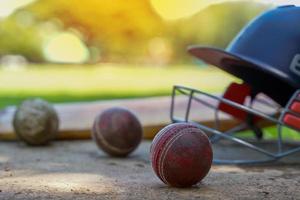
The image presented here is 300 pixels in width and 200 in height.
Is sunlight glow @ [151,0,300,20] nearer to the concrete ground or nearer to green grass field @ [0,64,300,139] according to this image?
green grass field @ [0,64,300,139]

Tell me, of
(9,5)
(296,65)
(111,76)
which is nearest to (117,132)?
(296,65)

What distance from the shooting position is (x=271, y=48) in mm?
3541

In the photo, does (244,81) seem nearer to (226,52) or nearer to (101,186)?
(226,52)

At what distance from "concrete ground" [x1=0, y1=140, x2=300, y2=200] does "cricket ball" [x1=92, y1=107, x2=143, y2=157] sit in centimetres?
7

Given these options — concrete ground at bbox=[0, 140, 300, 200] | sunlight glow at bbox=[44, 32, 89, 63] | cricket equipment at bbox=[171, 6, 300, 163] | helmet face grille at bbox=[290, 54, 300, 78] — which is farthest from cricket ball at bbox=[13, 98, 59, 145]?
sunlight glow at bbox=[44, 32, 89, 63]

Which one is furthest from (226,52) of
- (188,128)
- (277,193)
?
(277,193)

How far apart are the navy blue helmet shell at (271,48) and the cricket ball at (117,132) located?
596mm

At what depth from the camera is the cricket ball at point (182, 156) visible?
263cm

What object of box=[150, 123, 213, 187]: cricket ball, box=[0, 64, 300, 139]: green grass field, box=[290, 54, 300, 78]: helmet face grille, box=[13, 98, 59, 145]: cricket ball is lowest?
box=[0, 64, 300, 139]: green grass field

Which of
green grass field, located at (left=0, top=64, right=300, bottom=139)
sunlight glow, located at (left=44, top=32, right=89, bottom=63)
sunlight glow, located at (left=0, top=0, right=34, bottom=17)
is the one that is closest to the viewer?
green grass field, located at (left=0, top=64, right=300, bottom=139)

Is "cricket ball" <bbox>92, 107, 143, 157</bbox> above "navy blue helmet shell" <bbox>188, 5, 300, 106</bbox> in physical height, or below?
below

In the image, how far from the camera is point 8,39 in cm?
1928

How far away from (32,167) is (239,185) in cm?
117

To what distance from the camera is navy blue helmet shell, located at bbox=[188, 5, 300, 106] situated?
137 inches
